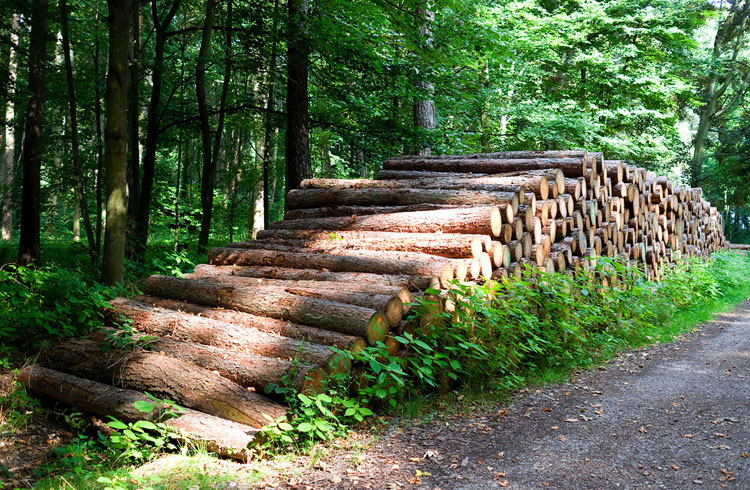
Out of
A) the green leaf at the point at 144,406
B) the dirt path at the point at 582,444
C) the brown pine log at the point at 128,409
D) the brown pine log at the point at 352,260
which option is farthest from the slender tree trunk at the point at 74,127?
the dirt path at the point at 582,444

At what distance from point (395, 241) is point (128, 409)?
11.0 feet

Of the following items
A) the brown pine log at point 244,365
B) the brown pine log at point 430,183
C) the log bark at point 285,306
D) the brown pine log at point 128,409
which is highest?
the brown pine log at point 430,183

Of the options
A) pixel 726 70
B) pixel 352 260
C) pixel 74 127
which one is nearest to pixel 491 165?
pixel 352 260

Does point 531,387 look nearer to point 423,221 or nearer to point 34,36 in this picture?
point 423,221

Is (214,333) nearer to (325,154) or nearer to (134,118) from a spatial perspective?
(134,118)

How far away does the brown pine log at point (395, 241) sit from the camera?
19.0 ft

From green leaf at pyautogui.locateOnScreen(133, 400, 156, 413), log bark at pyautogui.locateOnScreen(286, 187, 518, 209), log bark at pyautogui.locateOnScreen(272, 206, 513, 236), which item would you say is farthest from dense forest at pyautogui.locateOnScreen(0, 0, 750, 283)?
green leaf at pyautogui.locateOnScreen(133, 400, 156, 413)

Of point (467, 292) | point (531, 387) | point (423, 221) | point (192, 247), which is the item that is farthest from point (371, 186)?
point (192, 247)

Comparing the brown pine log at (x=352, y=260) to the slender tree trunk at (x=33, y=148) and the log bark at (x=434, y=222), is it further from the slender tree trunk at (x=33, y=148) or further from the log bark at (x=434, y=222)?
the slender tree trunk at (x=33, y=148)

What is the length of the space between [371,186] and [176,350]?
13.9ft

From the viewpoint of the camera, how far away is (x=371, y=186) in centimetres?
806

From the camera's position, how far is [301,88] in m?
10.7

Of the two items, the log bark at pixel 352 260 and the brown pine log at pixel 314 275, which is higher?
the log bark at pixel 352 260

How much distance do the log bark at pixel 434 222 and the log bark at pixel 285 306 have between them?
1.93 m
